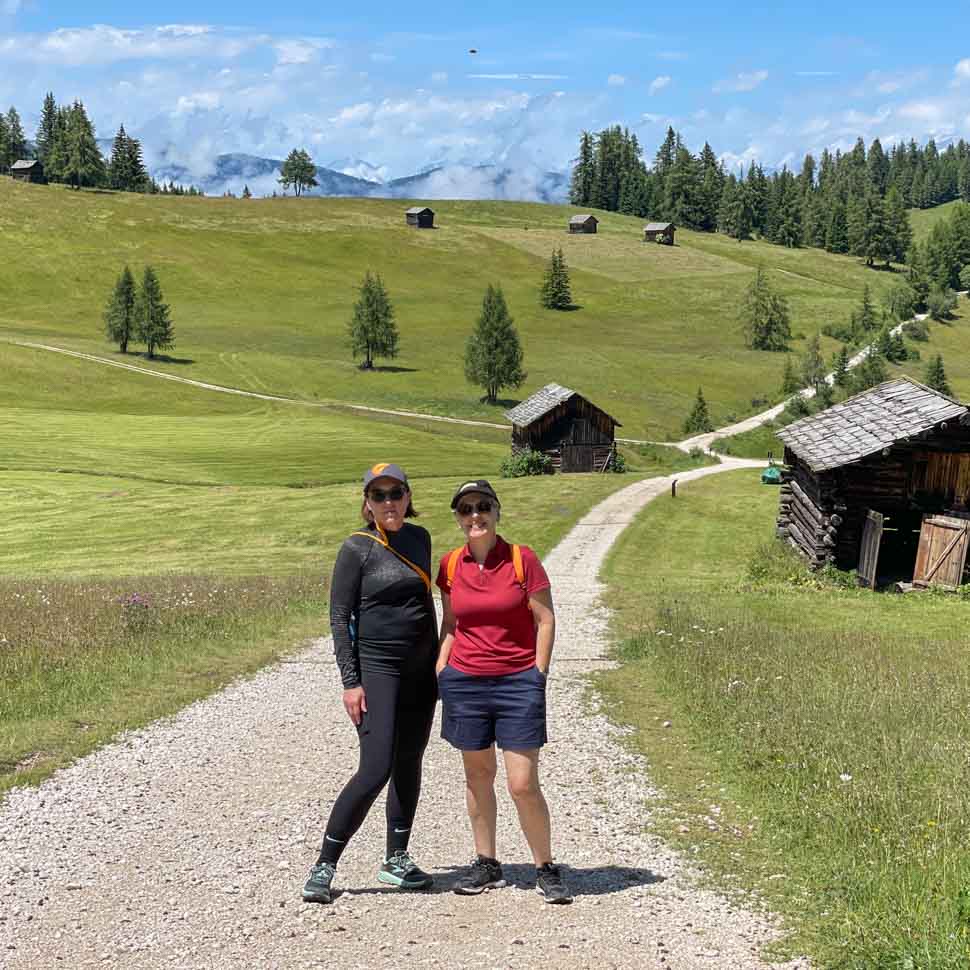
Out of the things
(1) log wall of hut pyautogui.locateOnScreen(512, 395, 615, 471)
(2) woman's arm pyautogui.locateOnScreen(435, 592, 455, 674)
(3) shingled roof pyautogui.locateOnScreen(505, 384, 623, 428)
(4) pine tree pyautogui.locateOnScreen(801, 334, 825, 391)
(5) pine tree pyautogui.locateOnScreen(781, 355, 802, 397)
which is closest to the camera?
(2) woman's arm pyautogui.locateOnScreen(435, 592, 455, 674)

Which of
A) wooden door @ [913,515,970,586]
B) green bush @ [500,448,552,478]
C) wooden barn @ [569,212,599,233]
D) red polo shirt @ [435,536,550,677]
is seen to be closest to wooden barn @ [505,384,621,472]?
green bush @ [500,448,552,478]

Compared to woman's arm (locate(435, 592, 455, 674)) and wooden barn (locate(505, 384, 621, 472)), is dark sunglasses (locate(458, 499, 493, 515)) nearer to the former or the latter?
woman's arm (locate(435, 592, 455, 674))

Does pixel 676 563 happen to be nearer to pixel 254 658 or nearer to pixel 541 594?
pixel 254 658

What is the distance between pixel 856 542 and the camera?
1168 inches

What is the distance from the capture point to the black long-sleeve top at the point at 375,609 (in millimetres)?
7898

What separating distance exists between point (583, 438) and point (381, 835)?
5528 cm

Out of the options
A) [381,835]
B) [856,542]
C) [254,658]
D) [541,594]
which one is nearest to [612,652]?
[254,658]

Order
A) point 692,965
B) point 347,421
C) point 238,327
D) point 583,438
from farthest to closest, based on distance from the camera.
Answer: point 238,327
point 347,421
point 583,438
point 692,965

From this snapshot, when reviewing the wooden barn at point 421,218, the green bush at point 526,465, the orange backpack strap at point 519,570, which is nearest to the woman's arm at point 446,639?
the orange backpack strap at point 519,570

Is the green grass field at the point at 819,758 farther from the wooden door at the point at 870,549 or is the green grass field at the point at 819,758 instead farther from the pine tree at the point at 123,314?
the pine tree at the point at 123,314

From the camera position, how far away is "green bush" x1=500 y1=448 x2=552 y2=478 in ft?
201

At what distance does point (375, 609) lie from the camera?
792 cm

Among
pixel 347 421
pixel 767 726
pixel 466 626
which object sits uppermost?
pixel 466 626

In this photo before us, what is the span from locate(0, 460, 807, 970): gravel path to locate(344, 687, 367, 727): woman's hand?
1.33 m
